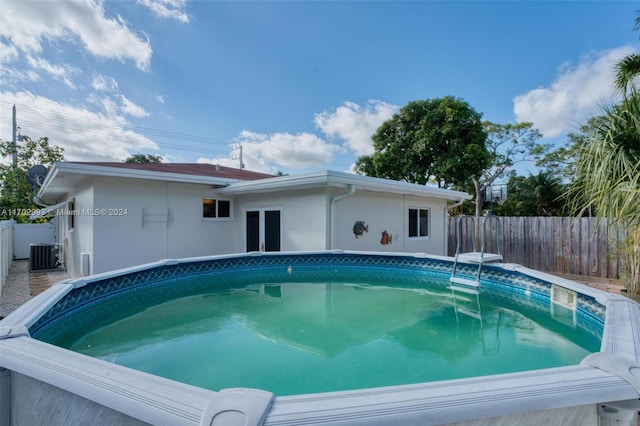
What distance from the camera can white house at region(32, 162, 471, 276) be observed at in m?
9.11

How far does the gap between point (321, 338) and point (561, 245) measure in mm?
9818

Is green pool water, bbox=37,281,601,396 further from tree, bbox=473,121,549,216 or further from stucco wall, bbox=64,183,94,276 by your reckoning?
tree, bbox=473,121,549,216

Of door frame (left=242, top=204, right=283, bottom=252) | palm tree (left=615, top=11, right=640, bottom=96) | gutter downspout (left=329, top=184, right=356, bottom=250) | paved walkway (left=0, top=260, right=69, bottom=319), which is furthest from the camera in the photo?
door frame (left=242, top=204, right=283, bottom=252)

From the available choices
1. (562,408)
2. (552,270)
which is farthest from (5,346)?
(552,270)

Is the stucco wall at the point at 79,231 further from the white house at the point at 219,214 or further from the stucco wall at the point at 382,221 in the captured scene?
the stucco wall at the point at 382,221

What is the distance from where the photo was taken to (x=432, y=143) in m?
18.3

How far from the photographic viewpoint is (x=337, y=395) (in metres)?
1.51

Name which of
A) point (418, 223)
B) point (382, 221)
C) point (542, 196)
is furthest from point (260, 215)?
point (542, 196)

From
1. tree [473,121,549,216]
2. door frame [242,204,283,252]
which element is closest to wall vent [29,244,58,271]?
door frame [242,204,283,252]

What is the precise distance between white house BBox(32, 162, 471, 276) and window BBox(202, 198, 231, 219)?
1.4 inches

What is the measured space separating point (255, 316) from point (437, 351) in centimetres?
299

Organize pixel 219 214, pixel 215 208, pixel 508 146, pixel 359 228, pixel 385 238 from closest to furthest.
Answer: pixel 359 228 < pixel 385 238 < pixel 215 208 < pixel 219 214 < pixel 508 146

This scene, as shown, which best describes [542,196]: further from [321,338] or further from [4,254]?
[4,254]

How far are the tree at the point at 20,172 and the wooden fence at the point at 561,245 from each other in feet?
82.0
